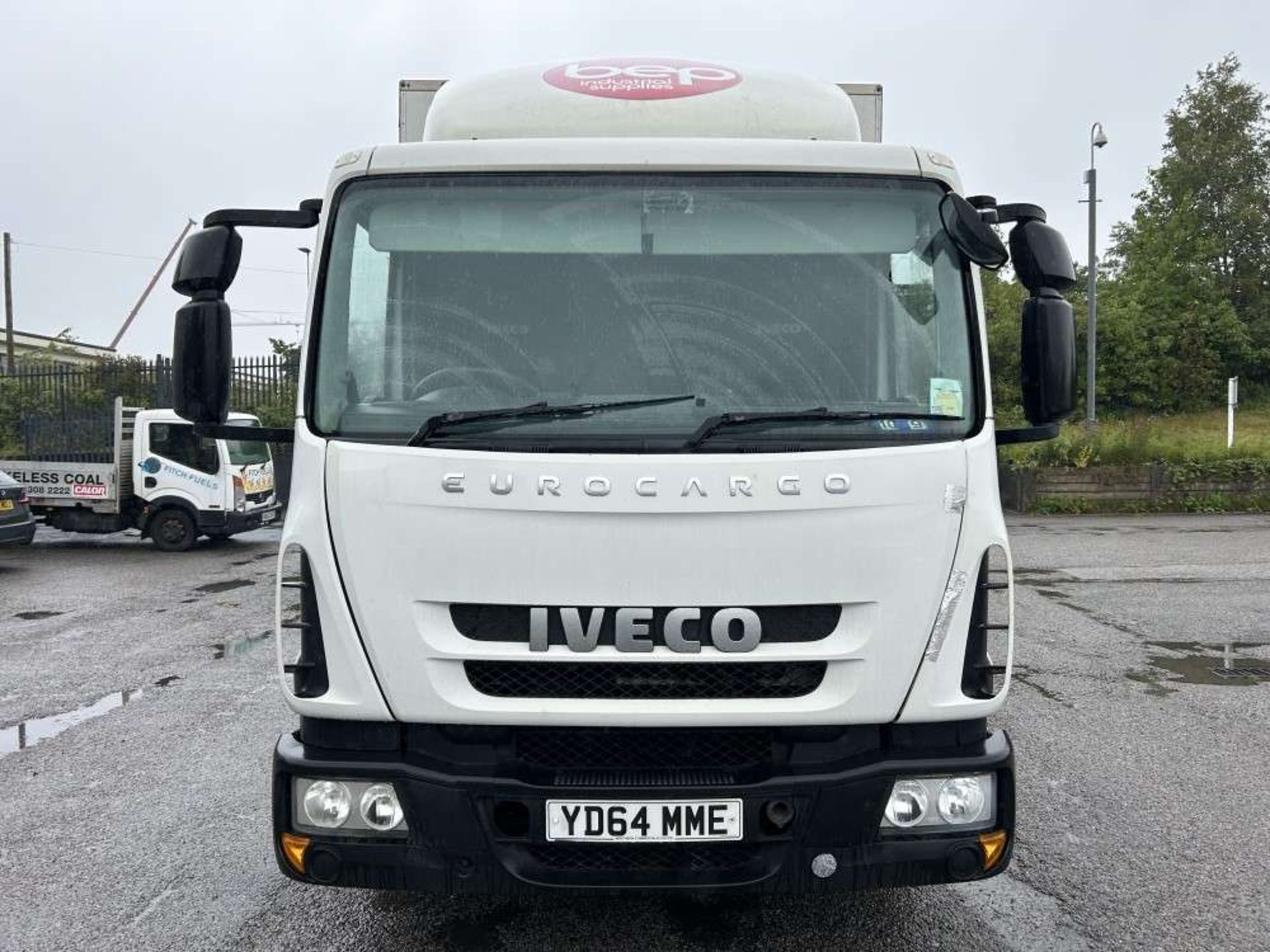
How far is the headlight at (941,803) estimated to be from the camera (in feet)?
9.12

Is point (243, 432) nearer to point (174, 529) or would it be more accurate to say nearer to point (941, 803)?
point (941, 803)

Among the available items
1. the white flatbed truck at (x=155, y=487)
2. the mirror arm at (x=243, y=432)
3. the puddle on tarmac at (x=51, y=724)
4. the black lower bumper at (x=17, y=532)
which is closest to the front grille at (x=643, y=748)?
the mirror arm at (x=243, y=432)

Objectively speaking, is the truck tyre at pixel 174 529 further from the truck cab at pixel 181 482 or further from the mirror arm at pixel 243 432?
the mirror arm at pixel 243 432

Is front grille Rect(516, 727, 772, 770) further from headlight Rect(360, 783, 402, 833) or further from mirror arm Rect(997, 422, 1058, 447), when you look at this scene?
mirror arm Rect(997, 422, 1058, 447)

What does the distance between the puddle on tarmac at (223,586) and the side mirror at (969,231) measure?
9506 millimetres

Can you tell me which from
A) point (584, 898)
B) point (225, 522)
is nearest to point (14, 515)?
point (225, 522)

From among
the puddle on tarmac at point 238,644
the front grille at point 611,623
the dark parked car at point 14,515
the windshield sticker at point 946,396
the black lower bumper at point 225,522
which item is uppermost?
the windshield sticker at point 946,396

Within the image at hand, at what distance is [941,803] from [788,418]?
3.58ft

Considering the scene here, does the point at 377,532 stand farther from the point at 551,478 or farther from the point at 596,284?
the point at 596,284

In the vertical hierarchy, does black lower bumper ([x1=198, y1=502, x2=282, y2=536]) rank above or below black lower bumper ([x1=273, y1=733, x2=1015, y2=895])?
below

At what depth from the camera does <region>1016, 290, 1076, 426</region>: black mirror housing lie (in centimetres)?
313

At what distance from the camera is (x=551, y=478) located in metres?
2.77

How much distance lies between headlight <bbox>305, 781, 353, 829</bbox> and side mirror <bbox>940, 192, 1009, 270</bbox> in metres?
2.29

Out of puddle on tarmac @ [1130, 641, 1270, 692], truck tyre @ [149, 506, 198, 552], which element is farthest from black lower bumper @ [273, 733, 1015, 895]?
truck tyre @ [149, 506, 198, 552]
